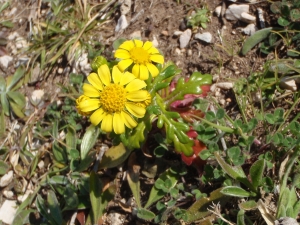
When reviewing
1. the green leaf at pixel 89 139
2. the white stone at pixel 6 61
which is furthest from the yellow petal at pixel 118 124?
the white stone at pixel 6 61

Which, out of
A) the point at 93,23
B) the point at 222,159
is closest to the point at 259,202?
the point at 222,159

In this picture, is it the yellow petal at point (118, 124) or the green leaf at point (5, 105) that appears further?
the green leaf at point (5, 105)

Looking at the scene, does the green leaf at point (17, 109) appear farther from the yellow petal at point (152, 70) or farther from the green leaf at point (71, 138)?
the yellow petal at point (152, 70)

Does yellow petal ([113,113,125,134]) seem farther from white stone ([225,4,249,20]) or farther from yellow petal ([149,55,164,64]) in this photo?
white stone ([225,4,249,20])

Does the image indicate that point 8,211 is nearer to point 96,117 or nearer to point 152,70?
point 96,117

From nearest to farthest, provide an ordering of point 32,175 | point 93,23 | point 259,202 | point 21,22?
point 259,202, point 32,175, point 93,23, point 21,22

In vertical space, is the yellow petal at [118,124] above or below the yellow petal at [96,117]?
below

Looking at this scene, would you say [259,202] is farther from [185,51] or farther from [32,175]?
[32,175]
